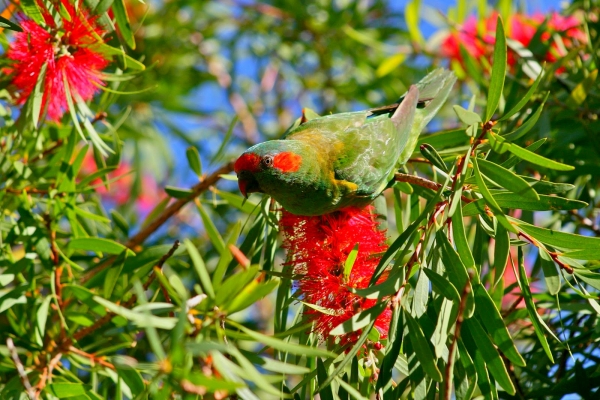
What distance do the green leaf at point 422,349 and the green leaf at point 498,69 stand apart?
0.52 meters

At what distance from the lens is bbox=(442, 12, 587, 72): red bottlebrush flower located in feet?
8.12

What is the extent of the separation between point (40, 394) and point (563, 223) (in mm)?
1728

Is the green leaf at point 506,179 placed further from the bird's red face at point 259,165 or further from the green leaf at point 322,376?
the bird's red face at point 259,165

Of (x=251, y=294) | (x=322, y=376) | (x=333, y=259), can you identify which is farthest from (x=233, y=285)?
(x=333, y=259)

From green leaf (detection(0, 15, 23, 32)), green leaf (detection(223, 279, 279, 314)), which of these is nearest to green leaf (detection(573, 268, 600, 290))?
green leaf (detection(223, 279, 279, 314))

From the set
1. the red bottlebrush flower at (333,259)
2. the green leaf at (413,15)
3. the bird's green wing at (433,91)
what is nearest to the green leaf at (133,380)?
the red bottlebrush flower at (333,259)

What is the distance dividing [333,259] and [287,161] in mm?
421

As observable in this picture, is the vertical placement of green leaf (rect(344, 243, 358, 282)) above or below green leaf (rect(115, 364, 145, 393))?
above

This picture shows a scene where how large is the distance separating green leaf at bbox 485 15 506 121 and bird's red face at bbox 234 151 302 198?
70 centimetres

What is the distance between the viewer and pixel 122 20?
171cm

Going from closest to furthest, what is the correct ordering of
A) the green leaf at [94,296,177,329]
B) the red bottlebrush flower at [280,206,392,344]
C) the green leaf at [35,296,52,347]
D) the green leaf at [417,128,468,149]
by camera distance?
the green leaf at [94,296,177,329]
the red bottlebrush flower at [280,206,392,344]
the green leaf at [35,296,52,347]
the green leaf at [417,128,468,149]

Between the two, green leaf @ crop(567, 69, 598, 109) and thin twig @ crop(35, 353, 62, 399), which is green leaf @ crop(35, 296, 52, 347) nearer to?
thin twig @ crop(35, 353, 62, 399)

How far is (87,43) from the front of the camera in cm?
163

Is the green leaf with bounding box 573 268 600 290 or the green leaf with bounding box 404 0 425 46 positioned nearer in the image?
the green leaf with bounding box 573 268 600 290
